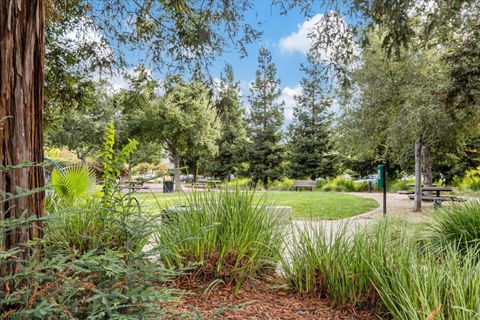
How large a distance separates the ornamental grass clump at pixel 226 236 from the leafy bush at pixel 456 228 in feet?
6.37

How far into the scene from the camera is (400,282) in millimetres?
2193

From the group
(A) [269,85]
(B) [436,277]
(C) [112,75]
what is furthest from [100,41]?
(A) [269,85]

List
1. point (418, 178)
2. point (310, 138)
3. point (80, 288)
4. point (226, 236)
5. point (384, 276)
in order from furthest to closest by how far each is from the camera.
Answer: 1. point (310, 138)
2. point (418, 178)
3. point (226, 236)
4. point (384, 276)
5. point (80, 288)

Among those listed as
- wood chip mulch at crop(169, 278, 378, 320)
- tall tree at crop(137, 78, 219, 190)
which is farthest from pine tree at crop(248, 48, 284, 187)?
wood chip mulch at crop(169, 278, 378, 320)

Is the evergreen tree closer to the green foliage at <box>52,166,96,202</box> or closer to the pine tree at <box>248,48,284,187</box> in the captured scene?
the pine tree at <box>248,48,284,187</box>

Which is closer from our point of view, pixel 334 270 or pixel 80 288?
pixel 80 288

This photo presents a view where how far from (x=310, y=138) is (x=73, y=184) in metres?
21.9

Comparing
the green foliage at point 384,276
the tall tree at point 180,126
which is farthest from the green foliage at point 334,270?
the tall tree at point 180,126

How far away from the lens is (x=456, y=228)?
156 inches

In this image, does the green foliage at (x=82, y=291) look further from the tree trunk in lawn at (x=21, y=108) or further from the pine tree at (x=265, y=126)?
the pine tree at (x=265, y=126)

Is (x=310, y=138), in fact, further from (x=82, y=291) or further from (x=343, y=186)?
(x=82, y=291)

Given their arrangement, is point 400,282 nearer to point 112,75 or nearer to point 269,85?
point 112,75

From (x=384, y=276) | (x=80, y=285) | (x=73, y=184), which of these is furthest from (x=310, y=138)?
(x=80, y=285)

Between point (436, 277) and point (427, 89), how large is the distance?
697cm
